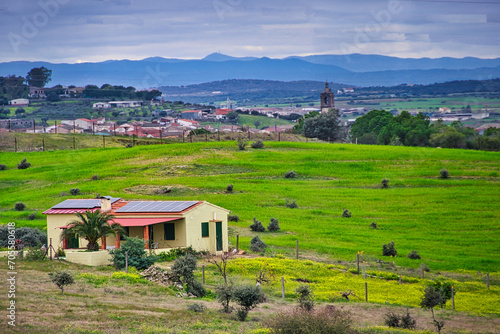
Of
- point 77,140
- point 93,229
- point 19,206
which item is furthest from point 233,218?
point 77,140

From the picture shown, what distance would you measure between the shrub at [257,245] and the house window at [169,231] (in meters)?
5.40

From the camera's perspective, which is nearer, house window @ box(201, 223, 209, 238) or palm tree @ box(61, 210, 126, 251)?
palm tree @ box(61, 210, 126, 251)

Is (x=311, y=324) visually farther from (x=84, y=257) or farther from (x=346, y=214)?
(x=346, y=214)

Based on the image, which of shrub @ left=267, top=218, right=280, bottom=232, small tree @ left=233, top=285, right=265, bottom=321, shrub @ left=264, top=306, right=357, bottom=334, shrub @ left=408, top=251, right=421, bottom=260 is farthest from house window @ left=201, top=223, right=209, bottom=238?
shrub @ left=264, top=306, right=357, bottom=334

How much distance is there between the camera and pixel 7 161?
8300cm

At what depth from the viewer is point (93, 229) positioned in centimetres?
3681

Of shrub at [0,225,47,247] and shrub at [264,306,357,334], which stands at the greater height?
shrub at [264,306,357,334]

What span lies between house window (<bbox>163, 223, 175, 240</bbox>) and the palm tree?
3317mm

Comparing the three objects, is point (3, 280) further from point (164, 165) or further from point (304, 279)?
point (164, 165)

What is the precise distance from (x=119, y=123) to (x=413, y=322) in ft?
471

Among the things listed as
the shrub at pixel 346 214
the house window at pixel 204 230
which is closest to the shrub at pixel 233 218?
the shrub at pixel 346 214

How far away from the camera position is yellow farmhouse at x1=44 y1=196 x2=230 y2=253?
3962 cm

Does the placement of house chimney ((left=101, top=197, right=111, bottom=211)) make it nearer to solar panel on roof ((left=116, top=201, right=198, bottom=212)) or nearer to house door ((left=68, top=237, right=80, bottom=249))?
solar panel on roof ((left=116, top=201, right=198, bottom=212))

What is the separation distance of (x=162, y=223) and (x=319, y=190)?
2747cm
